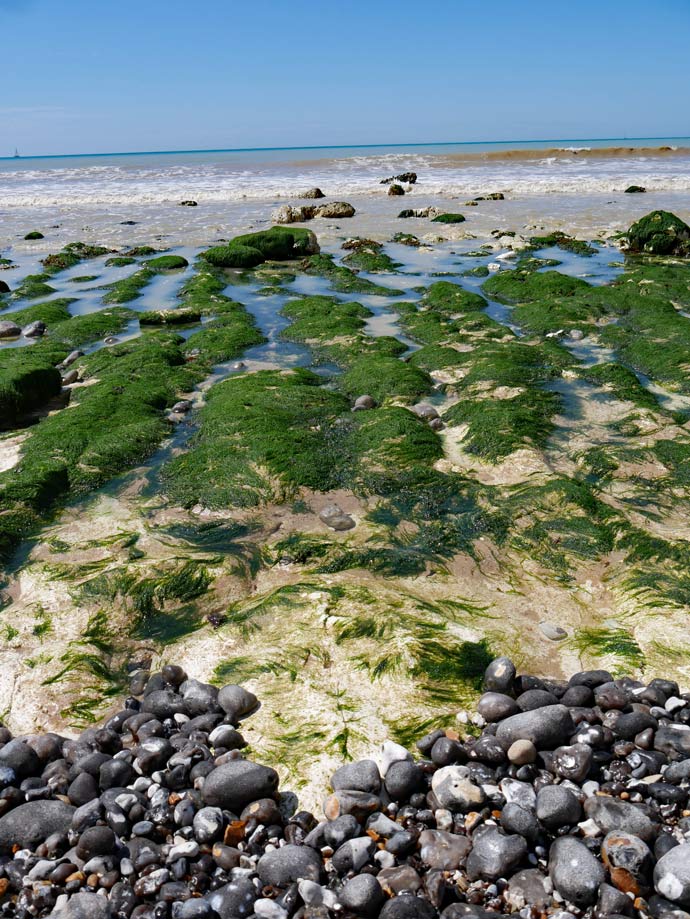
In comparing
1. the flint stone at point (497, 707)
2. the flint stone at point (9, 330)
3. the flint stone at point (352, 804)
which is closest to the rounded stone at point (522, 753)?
the flint stone at point (497, 707)

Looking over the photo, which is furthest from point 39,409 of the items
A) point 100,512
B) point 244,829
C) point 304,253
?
point 304,253

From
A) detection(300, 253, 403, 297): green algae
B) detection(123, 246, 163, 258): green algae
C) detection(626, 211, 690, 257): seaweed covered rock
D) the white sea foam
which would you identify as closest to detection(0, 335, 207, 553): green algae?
detection(300, 253, 403, 297): green algae

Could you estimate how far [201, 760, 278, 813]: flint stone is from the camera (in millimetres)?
3080

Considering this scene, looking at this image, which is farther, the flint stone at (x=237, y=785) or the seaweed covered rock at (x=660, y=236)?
the seaweed covered rock at (x=660, y=236)

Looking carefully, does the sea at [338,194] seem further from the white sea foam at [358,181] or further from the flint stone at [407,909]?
the flint stone at [407,909]

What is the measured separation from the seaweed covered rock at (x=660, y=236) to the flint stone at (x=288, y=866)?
1653 centimetres

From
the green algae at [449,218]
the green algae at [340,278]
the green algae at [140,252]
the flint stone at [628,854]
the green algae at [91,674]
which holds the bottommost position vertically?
the green algae at [91,674]

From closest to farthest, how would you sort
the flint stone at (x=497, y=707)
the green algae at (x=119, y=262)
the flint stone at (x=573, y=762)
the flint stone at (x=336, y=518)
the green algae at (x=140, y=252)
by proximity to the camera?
the flint stone at (x=573, y=762), the flint stone at (x=497, y=707), the flint stone at (x=336, y=518), the green algae at (x=119, y=262), the green algae at (x=140, y=252)

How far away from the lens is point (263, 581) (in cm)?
491

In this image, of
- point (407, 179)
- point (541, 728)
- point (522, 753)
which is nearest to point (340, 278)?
point (541, 728)

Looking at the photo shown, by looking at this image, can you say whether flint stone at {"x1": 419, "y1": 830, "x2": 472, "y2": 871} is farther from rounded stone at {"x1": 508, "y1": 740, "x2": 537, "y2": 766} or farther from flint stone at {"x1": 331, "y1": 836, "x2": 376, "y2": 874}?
rounded stone at {"x1": 508, "y1": 740, "x2": 537, "y2": 766}

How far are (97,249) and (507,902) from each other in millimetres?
19411

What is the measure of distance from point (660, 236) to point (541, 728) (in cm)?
1570

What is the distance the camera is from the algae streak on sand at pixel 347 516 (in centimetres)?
407
